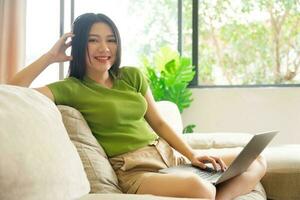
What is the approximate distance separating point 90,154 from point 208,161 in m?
0.49

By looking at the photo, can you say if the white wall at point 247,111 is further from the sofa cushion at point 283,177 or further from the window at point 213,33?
the sofa cushion at point 283,177

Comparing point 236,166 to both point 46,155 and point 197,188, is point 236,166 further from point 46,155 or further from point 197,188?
point 46,155

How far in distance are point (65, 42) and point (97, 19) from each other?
17 centimetres

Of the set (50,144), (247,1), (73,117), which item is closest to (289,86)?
(247,1)

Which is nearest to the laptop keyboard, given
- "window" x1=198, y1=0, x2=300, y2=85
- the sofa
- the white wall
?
the sofa

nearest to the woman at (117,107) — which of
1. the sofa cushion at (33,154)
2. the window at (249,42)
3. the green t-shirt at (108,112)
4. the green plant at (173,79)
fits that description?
the green t-shirt at (108,112)

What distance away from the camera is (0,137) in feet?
3.32

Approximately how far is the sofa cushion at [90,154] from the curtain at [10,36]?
1999mm

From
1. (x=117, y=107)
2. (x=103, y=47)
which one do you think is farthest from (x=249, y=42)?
(x=117, y=107)

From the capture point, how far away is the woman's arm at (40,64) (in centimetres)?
176

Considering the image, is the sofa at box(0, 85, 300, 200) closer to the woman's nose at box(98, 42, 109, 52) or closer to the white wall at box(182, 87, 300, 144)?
the woman's nose at box(98, 42, 109, 52)

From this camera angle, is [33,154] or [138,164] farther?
[138,164]

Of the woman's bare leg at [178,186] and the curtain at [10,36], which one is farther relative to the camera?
the curtain at [10,36]

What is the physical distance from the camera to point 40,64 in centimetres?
179
